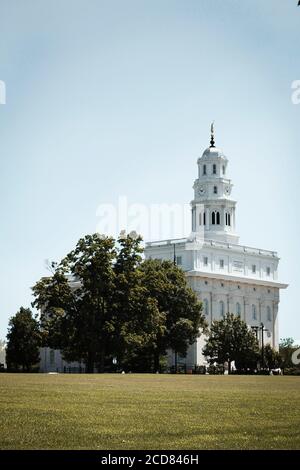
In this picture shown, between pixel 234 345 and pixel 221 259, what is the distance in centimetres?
2958

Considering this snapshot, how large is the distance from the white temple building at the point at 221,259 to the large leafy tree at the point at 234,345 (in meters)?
19.8

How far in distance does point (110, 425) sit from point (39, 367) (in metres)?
112

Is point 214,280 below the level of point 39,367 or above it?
above


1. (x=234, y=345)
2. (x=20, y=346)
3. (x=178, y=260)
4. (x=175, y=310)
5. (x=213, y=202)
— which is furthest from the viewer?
(x=213, y=202)

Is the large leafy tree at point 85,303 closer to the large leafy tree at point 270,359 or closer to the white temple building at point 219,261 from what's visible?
the large leafy tree at point 270,359

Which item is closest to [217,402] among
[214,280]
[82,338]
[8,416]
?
[8,416]

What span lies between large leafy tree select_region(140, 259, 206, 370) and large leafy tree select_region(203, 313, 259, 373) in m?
2.74

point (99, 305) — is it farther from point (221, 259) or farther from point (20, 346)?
point (221, 259)

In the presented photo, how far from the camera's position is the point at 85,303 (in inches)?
3024

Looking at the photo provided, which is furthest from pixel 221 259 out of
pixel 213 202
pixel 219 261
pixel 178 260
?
pixel 213 202

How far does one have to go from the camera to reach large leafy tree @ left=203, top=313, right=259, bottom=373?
102 metres

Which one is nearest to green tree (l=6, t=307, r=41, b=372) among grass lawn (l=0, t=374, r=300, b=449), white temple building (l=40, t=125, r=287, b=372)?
white temple building (l=40, t=125, r=287, b=372)
